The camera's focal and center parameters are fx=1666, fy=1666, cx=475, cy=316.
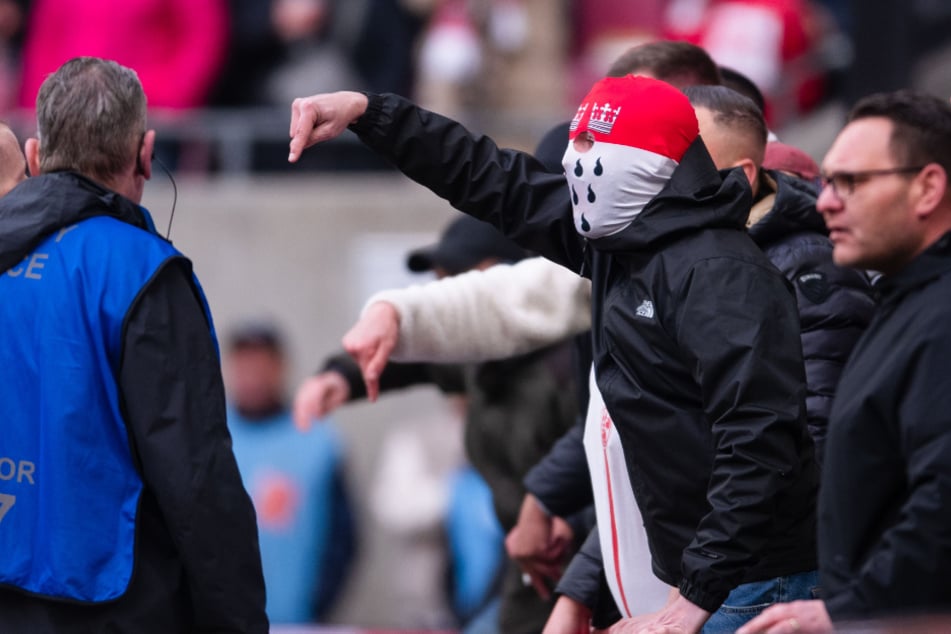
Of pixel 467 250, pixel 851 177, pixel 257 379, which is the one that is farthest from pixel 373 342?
pixel 257 379

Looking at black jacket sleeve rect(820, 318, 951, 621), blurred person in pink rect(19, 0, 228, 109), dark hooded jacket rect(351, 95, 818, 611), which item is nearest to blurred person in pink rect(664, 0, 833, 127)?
blurred person in pink rect(19, 0, 228, 109)

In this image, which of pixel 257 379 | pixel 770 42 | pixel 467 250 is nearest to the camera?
pixel 467 250

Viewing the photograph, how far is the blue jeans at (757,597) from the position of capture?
350cm

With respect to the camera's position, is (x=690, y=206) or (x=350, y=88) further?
(x=350, y=88)

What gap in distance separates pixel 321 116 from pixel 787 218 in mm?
1074

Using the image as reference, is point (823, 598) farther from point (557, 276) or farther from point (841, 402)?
point (557, 276)

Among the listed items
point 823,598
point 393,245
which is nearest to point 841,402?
point 823,598

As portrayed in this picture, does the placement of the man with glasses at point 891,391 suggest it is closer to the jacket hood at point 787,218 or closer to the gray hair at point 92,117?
the jacket hood at point 787,218

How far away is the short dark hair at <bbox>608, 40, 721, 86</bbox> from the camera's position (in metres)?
4.29

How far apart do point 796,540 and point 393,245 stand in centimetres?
525

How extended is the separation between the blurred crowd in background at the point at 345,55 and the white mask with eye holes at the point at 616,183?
476 centimetres

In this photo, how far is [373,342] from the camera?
4043 mm

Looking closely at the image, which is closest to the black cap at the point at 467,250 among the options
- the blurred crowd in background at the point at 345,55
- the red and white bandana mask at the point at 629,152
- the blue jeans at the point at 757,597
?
the red and white bandana mask at the point at 629,152

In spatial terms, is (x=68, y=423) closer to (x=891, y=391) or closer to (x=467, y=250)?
(x=891, y=391)
